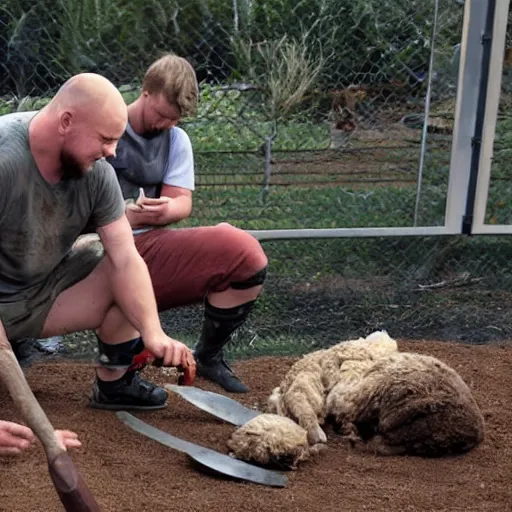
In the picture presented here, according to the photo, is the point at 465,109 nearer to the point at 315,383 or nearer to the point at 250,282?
the point at 250,282

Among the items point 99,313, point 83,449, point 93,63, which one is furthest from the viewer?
point 93,63

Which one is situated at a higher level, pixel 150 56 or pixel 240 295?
pixel 150 56

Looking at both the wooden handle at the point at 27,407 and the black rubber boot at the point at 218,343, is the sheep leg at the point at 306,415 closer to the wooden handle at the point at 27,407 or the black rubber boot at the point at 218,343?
the black rubber boot at the point at 218,343

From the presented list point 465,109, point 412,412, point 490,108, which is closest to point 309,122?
point 465,109

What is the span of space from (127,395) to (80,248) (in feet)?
2.48

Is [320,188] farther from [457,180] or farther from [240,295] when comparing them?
[240,295]

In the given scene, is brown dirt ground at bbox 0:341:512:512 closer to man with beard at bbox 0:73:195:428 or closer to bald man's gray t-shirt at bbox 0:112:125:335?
man with beard at bbox 0:73:195:428

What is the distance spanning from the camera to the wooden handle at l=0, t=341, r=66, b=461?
2699 millimetres

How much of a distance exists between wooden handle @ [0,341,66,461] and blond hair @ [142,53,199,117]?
2126mm

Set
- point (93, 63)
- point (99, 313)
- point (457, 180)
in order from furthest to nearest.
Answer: point (457, 180), point (93, 63), point (99, 313)

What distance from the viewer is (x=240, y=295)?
4680 mm

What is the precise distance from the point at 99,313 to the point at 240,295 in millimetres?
789

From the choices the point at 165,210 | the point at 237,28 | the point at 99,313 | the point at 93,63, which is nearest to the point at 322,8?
the point at 237,28

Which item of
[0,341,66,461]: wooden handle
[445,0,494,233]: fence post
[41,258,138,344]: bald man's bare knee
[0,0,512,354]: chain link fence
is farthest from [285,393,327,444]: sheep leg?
[445,0,494,233]: fence post
